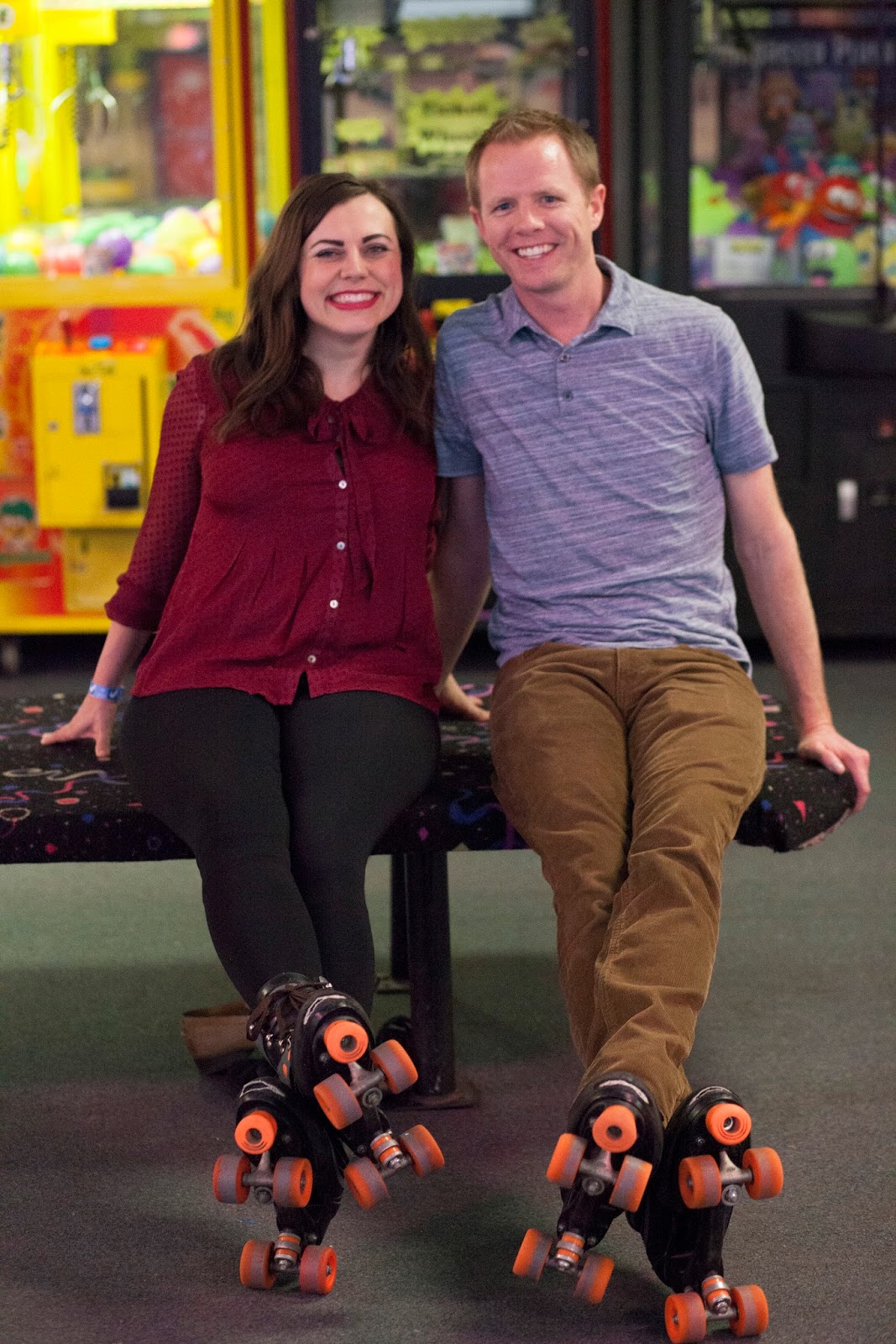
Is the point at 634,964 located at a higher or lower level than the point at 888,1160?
higher

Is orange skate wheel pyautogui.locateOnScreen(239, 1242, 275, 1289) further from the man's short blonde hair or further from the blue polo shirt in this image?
the man's short blonde hair

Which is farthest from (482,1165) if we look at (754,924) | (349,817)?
(754,924)

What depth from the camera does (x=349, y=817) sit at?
76.2 inches

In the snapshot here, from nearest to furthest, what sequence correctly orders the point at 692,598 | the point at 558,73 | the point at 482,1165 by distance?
the point at 482,1165, the point at 692,598, the point at 558,73

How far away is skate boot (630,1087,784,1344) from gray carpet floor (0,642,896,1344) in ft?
0.17

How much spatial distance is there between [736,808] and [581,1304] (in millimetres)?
536

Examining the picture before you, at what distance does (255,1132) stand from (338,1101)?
9 centimetres

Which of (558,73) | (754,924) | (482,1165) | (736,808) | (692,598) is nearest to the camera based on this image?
(736,808)

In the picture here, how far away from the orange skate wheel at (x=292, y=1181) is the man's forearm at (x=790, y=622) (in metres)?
0.90

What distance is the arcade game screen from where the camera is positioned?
4906mm

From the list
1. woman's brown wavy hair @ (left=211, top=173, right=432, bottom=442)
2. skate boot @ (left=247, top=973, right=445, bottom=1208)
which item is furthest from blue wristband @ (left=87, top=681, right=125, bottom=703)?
skate boot @ (left=247, top=973, right=445, bottom=1208)

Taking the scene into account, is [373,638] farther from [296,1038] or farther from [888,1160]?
[888,1160]

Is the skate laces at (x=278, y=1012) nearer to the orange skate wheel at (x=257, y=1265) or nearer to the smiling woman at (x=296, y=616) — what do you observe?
the smiling woman at (x=296, y=616)

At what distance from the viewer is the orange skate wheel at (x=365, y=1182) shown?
1.64 m
